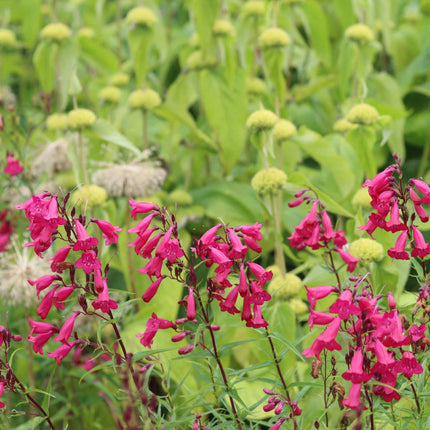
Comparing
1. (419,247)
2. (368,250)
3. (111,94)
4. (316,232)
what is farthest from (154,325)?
(111,94)

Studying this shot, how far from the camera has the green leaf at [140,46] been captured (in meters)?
1.77

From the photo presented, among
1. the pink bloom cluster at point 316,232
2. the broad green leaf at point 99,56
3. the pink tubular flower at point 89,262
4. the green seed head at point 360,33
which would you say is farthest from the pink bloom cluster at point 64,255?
the broad green leaf at point 99,56

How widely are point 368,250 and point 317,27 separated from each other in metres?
1.04

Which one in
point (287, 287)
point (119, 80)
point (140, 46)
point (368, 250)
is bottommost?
point (287, 287)

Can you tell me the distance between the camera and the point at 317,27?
200cm

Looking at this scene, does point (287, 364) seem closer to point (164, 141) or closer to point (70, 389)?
point (70, 389)

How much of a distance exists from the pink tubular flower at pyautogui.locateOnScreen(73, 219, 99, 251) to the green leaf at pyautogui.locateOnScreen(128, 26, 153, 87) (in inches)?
41.3

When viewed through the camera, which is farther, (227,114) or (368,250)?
(227,114)

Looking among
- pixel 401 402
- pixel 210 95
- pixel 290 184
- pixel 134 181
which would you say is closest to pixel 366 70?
pixel 210 95

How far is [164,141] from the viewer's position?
2.19m

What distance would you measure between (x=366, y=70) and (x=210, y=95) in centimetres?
44

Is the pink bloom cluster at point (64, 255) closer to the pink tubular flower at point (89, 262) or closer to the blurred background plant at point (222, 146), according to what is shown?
the pink tubular flower at point (89, 262)

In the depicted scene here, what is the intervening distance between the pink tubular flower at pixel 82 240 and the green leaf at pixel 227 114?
993 millimetres

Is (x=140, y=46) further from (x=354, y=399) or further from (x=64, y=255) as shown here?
(x=354, y=399)
